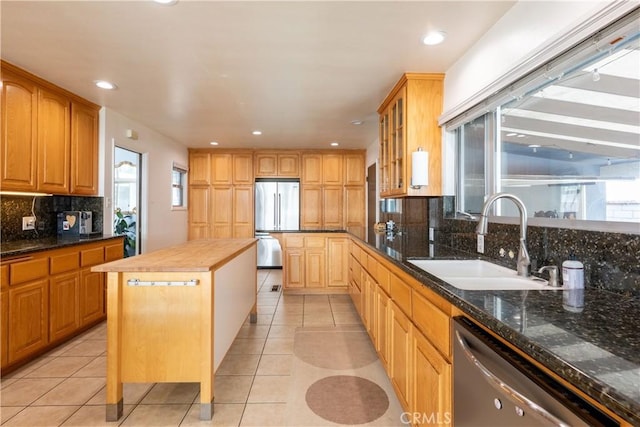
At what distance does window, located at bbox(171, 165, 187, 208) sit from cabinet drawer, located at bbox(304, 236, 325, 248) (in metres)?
2.51

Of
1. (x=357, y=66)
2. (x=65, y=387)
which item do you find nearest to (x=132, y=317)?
(x=65, y=387)

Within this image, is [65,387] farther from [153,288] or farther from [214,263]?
[214,263]

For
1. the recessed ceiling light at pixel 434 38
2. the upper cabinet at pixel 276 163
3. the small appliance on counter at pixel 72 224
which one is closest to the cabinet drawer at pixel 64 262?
the small appliance on counter at pixel 72 224

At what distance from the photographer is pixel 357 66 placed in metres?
2.52

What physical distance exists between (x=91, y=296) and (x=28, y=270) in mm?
796

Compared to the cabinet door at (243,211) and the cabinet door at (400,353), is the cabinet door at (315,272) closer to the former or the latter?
the cabinet door at (243,211)

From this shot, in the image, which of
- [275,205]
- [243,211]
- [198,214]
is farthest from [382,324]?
[198,214]

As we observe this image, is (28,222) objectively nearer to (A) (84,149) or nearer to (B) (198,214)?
(A) (84,149)

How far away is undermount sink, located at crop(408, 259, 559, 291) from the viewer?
4.78 feet

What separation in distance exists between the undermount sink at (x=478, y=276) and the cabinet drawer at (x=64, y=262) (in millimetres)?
2820

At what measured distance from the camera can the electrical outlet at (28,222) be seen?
9.77 feet

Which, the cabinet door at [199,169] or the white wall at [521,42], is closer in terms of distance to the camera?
the white wall at [521,42]

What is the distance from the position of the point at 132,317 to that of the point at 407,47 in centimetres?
250

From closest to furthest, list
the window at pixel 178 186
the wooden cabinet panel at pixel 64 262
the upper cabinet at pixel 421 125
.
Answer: the wooden cabinet panel at pixel 64 262, the upper cabinet at pixel 421 125, the window at pixel 178 186
